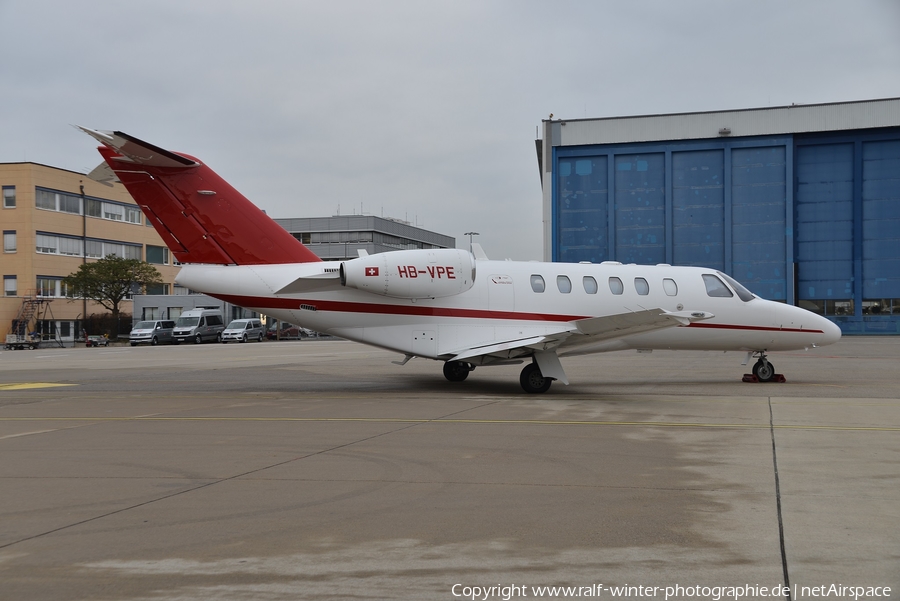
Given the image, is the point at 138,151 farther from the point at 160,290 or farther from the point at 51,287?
the point at 160,290

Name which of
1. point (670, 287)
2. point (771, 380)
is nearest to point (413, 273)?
point (670, 287)

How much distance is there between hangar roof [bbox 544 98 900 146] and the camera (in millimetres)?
50375

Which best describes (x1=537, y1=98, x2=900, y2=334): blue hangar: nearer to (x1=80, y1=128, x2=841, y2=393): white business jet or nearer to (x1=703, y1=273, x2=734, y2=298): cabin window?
(x1=703, y1=273, x2=734, y2=298): cabin window

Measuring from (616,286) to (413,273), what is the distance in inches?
197

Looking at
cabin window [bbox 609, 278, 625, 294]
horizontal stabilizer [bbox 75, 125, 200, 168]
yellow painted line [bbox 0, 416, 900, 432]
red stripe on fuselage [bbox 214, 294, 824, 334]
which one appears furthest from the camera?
cabin window [bbox 609, 278, 625, 294]

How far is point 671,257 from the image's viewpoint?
165ft

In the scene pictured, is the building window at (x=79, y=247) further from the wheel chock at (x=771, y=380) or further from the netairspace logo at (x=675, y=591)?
the netairspace logo at (x=675, y=591)

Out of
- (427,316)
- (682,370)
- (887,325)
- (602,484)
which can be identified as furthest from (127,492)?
(887,325)

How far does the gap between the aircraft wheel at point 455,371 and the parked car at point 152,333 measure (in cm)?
3801

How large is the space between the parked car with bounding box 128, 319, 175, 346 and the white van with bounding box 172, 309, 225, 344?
54 cm

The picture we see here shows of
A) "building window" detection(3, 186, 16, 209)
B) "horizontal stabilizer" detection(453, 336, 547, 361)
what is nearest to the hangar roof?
"horizontal stabilizer" detection(453, 336, 547, 361)

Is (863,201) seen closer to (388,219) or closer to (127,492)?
(127,492)

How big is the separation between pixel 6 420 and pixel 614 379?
1398 centimetres

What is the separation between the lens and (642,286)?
17547mm
